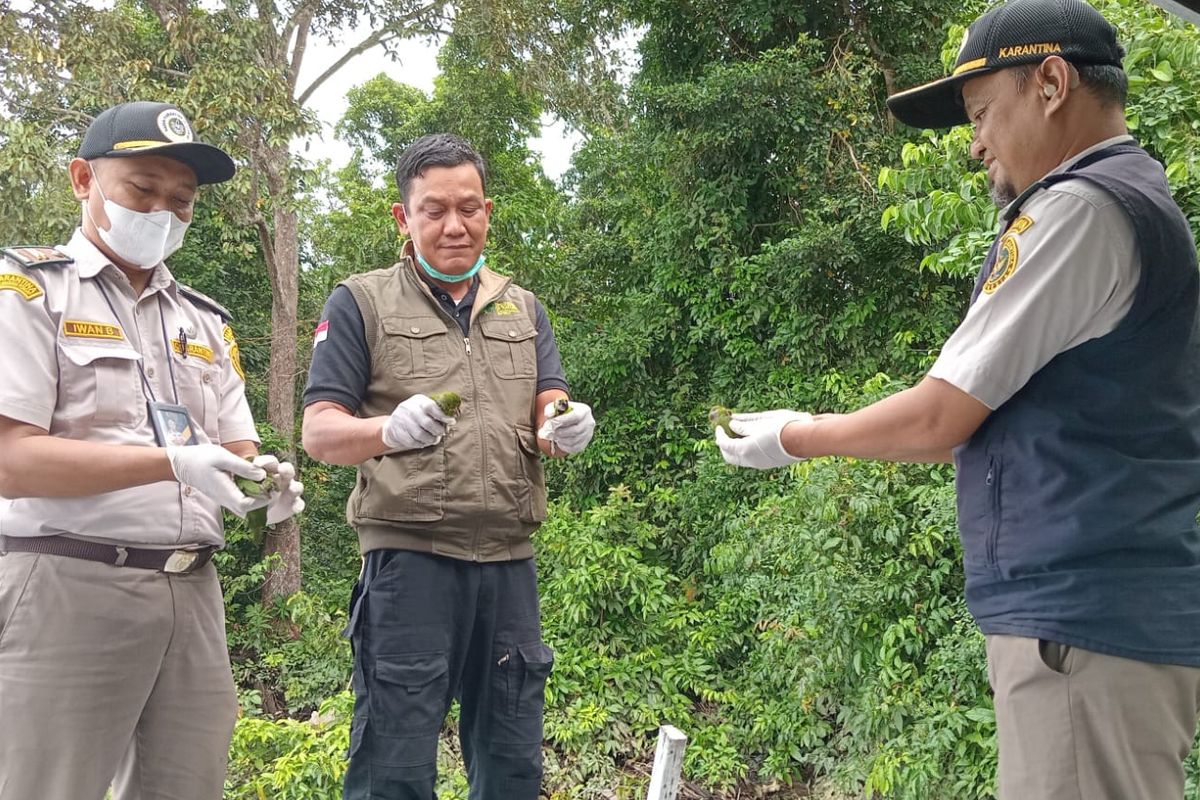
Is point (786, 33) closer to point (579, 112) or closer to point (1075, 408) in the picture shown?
point (579, 112)

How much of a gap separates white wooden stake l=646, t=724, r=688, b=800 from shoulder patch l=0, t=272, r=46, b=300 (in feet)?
5.95

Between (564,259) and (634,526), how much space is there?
11.3 feet

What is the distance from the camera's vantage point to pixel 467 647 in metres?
2.35

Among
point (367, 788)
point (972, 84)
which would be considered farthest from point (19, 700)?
point (972, 84)

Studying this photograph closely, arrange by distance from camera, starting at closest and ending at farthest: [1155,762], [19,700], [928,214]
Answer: [1155,762], [19,700], [928,214]

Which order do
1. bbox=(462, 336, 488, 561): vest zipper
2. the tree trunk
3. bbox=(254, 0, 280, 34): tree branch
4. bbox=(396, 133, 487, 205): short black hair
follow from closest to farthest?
bbox=(462, 336, 488, 561): vest zipper < bbox=(396, 133, 487, 205): short black hair < bbox=(254, 0, 280, 34): tree branch < the tree trunk

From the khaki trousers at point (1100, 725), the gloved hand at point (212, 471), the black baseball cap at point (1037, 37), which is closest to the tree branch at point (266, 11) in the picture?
the gloved hand at point (212, 471)

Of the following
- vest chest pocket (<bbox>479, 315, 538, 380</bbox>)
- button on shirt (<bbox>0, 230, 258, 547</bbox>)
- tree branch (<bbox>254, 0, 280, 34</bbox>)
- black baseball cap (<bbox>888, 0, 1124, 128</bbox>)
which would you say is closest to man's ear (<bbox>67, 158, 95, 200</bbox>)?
button on shirt (<bbox>0, 230, 258, 547</bbox>)

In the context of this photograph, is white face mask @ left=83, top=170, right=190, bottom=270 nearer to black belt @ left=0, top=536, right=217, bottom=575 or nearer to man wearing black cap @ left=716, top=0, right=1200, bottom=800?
black belt @ left=0, top=536, right=217, bottom=575

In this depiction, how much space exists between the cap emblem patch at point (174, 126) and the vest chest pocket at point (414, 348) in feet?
1.99

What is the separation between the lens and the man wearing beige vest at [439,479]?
2.23 m

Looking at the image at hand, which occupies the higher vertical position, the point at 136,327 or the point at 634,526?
the point at 136,327

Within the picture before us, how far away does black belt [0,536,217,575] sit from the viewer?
190 cm

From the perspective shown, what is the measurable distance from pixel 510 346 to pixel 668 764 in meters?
1.18
